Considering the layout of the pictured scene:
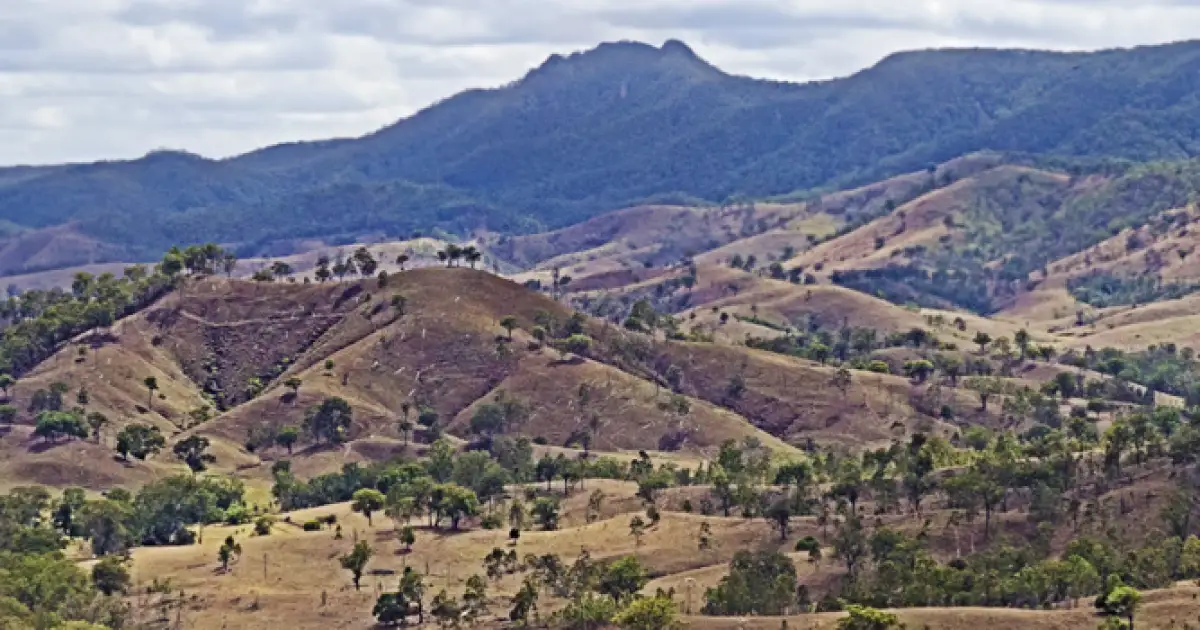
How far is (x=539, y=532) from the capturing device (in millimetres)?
179000

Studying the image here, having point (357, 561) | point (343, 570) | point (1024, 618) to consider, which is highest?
point (357, 561)

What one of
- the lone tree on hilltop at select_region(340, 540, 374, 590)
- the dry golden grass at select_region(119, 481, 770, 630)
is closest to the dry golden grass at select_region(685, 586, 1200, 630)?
the dry golden grass at select_region(119, 481, 770, 630)

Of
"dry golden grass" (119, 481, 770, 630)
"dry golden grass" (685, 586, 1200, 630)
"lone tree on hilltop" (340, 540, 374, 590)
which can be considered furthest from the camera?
"lone tree on hilltop" (340, 540, 374, 590)

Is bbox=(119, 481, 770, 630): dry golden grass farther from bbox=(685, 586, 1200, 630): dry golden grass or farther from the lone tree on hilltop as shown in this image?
bbox=(685, 586, 1200, 630): dry golden grass

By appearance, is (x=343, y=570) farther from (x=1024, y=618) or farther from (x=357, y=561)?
(x=1024, y=618)

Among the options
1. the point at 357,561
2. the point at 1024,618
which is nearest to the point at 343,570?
the point at 357,561

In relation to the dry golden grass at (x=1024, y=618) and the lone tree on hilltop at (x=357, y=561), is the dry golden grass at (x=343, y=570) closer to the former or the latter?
the lone tree on hilltop at (x=357, y=561)

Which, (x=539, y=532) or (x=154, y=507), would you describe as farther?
(x=154, y=507)

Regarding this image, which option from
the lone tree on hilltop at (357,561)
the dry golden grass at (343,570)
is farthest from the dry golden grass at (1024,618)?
the lone tree on hilltop at (357,561)

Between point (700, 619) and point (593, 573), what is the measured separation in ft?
48.5

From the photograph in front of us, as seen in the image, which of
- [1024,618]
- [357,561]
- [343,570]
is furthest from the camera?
[343,570]

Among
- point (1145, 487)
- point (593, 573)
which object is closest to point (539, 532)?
point (593, 573)

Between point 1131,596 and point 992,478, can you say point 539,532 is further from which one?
point 1131,596

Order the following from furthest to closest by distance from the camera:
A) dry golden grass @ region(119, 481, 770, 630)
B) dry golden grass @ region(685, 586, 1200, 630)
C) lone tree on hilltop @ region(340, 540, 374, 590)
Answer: lone tree on hilltop @ region(340, 540, 374, 590) < dry golden grass @ region(119, 481, 770, 630) < dry golden grass @ region(685, 586, 1200, 630)
